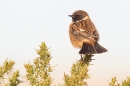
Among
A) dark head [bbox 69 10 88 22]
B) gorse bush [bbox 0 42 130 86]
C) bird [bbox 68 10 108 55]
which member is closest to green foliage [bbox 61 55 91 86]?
gorse bush [bbox 0 42 130 86]

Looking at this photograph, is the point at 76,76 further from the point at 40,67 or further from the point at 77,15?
the point at 77,15

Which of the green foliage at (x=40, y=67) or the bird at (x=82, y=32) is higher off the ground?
the bird at (x=82, y=32)

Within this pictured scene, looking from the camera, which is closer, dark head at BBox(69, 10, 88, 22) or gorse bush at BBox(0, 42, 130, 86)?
gorse bush at BBox(0, 42, 130, 86)

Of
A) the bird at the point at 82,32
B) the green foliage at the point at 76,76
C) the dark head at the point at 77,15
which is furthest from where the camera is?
the dark head at the point at 77,15

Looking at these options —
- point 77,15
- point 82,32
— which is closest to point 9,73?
point 82,32

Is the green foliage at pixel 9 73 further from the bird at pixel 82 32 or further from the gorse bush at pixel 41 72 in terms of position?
the bird at pixel 82 32

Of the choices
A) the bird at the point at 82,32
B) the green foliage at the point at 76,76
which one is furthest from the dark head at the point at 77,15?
the green foliage at the point at 76,76

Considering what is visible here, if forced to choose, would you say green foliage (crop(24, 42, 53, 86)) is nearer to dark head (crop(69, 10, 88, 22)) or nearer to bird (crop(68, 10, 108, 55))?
bird (crop(68, 10, 108, 55))

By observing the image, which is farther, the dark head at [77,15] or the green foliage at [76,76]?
the dark head at [77,15]

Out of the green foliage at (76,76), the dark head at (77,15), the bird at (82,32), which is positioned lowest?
the green foliage at (76,76)

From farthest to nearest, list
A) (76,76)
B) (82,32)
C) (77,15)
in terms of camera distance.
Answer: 1. (77,15)
2. (82,32)
3. (76,76)

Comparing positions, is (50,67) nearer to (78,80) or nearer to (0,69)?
(78,80)

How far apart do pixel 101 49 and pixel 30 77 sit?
4267 mm

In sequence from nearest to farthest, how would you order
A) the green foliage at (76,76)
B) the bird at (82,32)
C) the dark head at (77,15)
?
1. the green foliage at (76,76)
2. the bird at (82,32)
3. the dark head at (77,15)
